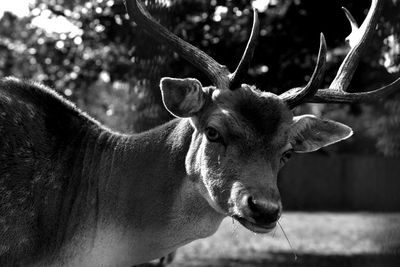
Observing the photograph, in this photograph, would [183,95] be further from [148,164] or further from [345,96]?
[345,96]

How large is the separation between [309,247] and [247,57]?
23.7ft

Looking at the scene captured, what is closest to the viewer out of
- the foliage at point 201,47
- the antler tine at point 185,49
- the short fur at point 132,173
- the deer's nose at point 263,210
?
the deer's nose at point 263,210

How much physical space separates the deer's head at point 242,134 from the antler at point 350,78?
3cm

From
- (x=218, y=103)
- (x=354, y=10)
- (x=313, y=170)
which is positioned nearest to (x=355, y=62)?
(x=218, y=103)

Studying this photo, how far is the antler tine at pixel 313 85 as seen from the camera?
4.21 meters

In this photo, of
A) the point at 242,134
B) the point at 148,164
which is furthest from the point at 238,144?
the point at 148,164

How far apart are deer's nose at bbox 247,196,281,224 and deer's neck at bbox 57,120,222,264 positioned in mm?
556

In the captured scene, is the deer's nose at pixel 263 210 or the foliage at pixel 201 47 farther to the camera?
the foliage at pixel 201 47

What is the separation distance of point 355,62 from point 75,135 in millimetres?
2136

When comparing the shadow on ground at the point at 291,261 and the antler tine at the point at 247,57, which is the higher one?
the antler tine at the point at 247,57

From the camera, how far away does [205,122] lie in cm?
432

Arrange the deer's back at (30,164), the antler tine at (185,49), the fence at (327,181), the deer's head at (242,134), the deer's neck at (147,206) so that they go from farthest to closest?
the fence at (327,181)
the antler tine at (185,49)
the deer's neck at (147,206)
the deer's back at (30,164)
the deer's head at (242,134)

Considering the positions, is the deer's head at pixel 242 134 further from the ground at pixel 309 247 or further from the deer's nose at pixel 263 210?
the ground at pixel 309 247

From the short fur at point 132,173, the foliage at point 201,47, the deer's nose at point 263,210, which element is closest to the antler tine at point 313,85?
the short fur at point 132,173
